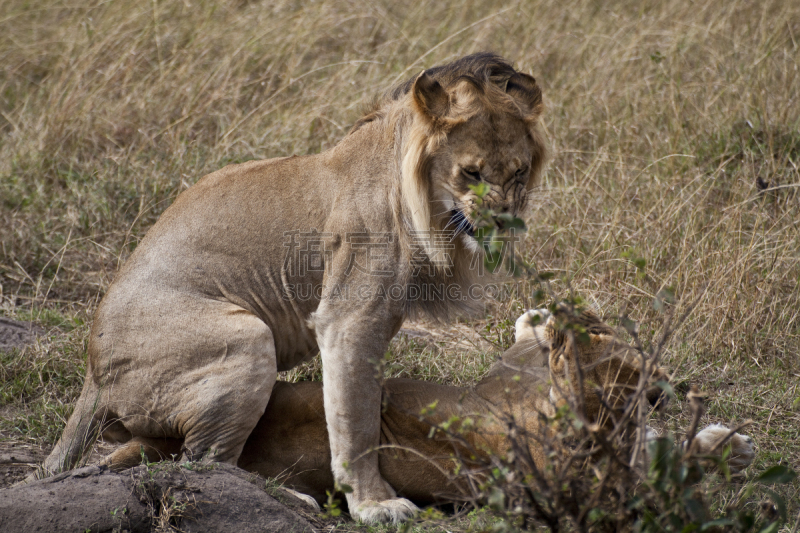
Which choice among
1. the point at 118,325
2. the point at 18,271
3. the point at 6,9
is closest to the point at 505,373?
the point at 118,325

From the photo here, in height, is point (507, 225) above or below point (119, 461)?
above

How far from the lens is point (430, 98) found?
327 centimetres

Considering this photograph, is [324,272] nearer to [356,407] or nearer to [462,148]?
[356,407]

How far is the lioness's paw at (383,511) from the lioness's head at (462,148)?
3.39 ft

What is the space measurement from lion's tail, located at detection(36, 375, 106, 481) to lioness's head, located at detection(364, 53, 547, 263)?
154 centimetres

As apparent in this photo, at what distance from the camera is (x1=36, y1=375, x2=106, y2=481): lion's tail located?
332 cm

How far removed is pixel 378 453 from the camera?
11.3 ft

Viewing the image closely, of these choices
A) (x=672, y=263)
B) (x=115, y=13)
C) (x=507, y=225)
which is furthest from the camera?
(x=115, y=13)

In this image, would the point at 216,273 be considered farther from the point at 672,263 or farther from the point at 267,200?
the point at 672,263

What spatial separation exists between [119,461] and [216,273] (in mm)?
882

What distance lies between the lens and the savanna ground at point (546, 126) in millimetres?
4461

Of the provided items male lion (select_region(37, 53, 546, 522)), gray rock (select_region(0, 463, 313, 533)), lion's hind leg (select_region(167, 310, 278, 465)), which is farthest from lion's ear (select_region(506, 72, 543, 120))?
gray rock (select_region(0, 463, 313, 533))

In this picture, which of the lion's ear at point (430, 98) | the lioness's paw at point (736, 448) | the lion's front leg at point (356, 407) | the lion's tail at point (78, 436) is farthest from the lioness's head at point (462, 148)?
the lion's tail at point (78, 436)

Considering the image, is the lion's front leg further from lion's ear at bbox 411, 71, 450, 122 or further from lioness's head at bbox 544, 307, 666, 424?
lion's ear at bbox 411, 71, 450, 122
